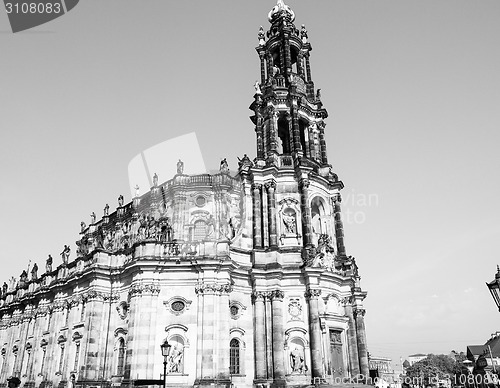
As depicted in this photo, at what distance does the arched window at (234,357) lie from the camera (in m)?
28.8

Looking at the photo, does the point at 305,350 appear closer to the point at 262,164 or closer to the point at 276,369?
the point at 276,369

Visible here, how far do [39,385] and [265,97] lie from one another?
99.3 ft

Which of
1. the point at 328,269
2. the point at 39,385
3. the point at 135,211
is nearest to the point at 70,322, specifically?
the point at 39,385

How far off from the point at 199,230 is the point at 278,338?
1020 cm

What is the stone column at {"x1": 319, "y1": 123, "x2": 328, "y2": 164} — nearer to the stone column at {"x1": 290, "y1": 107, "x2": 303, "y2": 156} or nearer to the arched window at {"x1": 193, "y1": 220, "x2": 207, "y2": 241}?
the stone column at {"x1": 290, "y1": 107, "x2": 303, "y2": 156}

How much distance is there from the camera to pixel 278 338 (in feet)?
96.0

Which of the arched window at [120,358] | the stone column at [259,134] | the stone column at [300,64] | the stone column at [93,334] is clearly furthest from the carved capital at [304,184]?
the arched window at [120,358]

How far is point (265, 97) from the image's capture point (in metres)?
38.2

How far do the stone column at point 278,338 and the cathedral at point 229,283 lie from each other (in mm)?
70

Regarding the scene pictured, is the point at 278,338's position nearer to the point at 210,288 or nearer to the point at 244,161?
the point at 210,288

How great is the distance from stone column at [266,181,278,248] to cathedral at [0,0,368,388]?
8 centimetres

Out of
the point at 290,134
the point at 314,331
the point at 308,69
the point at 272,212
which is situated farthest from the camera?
the point at 308,69

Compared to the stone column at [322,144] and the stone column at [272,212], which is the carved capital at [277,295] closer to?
the stone column at [272,212]

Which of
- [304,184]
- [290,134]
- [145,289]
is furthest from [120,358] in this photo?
[290,134]
